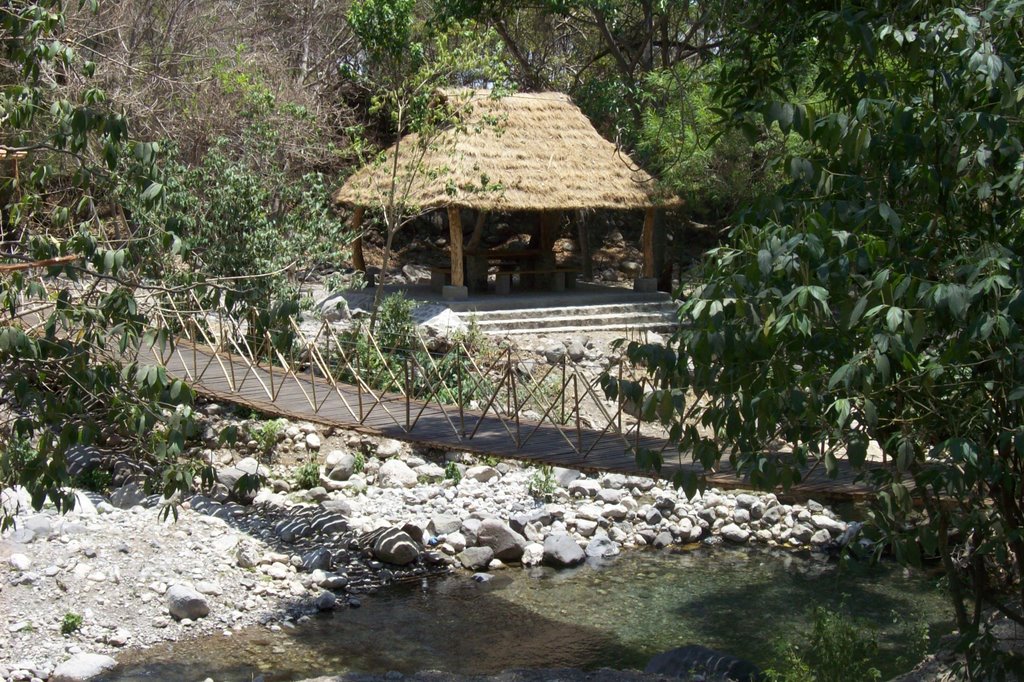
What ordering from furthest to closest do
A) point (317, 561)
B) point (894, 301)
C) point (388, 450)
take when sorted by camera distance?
point (388, 450) < point (317, 561) < point (894, 301)

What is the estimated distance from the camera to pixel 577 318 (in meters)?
12.0

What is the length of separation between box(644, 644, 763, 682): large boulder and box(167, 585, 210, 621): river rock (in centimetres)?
246

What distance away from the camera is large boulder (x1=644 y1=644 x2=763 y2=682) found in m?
5.24

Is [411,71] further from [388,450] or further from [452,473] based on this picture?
[452,473]

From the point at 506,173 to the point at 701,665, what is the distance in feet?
25.1

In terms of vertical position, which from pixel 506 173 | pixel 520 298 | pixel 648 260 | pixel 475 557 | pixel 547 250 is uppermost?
pixel 506 173

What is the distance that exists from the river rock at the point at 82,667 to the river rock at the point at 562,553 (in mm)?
2814

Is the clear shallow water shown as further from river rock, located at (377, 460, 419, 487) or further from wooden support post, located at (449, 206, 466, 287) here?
wooden support post, located at (449, 206, 466, 287)

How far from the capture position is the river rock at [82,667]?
530 cm

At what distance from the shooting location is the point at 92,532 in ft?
22.0

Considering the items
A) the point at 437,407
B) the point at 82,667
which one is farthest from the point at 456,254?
the point at 82,667

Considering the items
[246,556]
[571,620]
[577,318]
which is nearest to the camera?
[571,620]

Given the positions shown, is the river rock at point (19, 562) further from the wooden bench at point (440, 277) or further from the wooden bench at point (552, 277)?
the wooden bench at point (552, 277)

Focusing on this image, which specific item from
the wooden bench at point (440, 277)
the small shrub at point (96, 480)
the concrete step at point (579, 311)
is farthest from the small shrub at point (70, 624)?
the wooden bench at point (440, 277)
